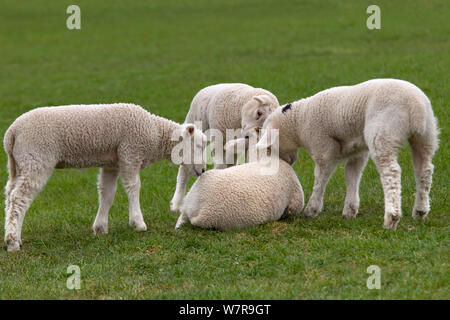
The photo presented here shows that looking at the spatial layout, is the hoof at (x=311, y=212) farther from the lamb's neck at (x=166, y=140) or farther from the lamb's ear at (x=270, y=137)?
the lamb's neck at (x=166, y=140)

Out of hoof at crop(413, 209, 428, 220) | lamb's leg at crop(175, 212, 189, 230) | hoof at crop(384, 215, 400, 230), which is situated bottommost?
lamb's leg at crop(175, 212, 189, 230)

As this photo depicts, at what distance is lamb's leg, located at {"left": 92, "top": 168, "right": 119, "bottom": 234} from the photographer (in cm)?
927

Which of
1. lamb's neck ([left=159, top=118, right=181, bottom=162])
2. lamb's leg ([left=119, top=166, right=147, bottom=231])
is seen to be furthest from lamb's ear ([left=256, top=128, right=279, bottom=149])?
lamb's leg ([left=119, top=166, right=147, bottom=231])

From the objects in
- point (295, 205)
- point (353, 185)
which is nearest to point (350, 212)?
point (353, 185)

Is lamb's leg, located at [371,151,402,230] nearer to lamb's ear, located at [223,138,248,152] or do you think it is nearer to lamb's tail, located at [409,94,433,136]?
lamb's tail, located at [409,94,433,136]

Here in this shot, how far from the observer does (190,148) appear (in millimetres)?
9227

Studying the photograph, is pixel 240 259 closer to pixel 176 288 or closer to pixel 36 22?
pixel 176 288

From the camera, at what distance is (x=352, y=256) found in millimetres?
7145

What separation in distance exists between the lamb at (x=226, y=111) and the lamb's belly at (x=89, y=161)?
172cm

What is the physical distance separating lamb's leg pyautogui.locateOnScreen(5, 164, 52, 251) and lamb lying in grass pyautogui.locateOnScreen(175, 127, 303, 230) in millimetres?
1770

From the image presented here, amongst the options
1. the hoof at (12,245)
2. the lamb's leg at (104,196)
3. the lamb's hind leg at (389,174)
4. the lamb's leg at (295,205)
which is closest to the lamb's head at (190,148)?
the lamb's leg at (104,196)

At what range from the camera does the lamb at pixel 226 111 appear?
32.8ft

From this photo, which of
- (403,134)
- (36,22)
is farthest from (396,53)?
(36,22)
